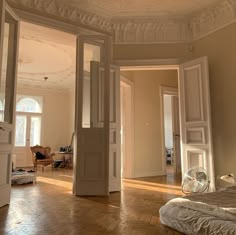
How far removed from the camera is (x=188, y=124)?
15.8 feet

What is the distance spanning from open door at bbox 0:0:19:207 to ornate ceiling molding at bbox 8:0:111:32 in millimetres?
559

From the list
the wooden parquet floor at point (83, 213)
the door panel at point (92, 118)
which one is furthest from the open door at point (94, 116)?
the wooden parquet floor at point (83, 213)

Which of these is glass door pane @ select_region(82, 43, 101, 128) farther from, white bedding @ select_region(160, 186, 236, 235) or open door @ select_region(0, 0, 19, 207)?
white bedding @ select_region(160, 186, 236, 235)

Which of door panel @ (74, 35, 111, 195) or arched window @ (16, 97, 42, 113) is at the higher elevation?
arched window @ (16, 97, 42, 113)

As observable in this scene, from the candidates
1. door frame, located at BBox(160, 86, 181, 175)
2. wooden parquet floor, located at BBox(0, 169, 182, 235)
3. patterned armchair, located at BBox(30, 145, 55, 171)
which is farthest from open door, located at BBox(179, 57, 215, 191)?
patterned armchair, located at BBox(30, 145, 55, 171)

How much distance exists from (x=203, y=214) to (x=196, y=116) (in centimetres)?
274

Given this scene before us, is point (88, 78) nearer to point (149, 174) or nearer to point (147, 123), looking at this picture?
point (147, 123)

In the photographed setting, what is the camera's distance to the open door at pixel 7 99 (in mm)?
3367

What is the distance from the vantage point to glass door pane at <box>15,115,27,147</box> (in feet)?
31.8

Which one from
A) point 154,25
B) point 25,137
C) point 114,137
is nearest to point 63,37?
point 154,25

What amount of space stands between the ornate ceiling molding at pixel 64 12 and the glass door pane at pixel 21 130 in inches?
243

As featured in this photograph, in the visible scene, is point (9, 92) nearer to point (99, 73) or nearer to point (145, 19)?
point (99, 73)

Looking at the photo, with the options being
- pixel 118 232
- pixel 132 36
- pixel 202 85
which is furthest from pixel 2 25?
pixel 202 85

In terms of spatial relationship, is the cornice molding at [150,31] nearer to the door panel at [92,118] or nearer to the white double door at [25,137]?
the door panel at [92,118]
